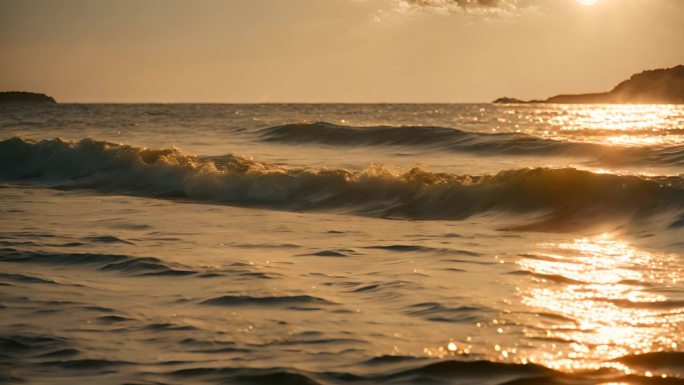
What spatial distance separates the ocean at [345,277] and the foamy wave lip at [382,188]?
0.17 ft

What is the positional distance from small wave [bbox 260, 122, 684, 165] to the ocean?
4.23 feet

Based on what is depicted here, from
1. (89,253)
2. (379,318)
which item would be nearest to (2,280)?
(89,253)

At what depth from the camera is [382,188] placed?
53.9 ft

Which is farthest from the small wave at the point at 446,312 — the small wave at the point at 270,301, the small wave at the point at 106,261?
the small wave at the point at 106,261

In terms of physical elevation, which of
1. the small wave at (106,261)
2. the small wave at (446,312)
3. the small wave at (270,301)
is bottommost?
the small wave at (106,261)

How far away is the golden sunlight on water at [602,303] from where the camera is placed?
5.99 m

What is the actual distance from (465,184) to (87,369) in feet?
34.7

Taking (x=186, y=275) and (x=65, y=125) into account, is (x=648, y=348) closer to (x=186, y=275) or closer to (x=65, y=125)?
(x=186, y=275)

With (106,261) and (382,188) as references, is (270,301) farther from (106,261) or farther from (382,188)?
(382,188)

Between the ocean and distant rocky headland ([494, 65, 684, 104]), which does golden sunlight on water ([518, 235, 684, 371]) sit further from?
distant rocky headland ([494, 65, 684, 104])

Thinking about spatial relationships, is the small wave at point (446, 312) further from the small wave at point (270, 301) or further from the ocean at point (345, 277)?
the small wave at point (270, 301)

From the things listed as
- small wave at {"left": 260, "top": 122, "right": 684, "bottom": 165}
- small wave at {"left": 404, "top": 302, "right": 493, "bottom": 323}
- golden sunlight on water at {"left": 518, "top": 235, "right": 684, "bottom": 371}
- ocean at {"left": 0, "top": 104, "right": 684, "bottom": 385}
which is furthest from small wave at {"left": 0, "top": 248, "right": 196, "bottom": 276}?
small wave at {"left": 260, "top": 122, "right": 684, "bottom": 165}

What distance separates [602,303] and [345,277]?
2361 millimetres

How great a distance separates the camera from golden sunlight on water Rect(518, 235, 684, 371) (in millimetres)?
5992
